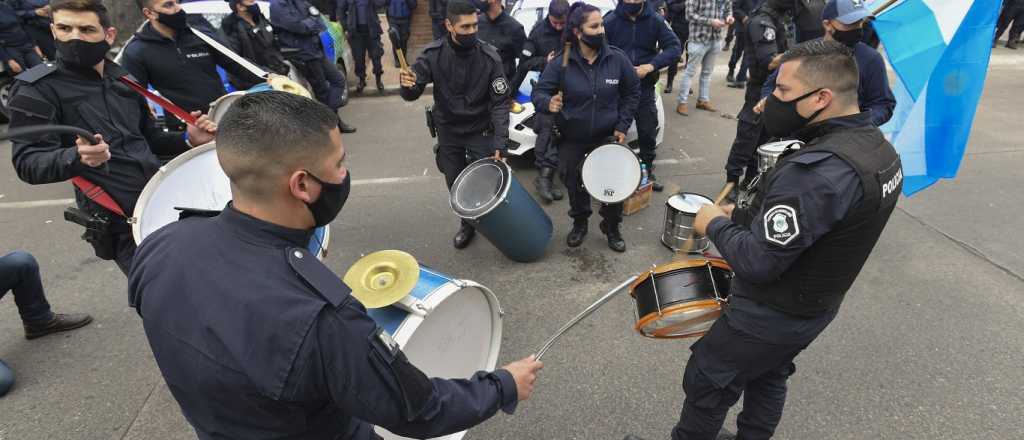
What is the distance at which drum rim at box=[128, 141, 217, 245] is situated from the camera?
2279 mm

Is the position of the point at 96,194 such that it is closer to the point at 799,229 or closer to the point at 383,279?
the point at 383,279

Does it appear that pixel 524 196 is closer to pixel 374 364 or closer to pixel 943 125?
pixel 374 364

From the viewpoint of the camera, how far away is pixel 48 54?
7824mm

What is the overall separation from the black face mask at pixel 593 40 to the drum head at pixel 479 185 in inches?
41.9

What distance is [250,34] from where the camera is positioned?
5.81 m

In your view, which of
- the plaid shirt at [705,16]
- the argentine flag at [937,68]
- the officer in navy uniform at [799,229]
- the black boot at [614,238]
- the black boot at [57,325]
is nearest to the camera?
the officer in navy uniform at [799,229]

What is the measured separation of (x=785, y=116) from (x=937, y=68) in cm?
268

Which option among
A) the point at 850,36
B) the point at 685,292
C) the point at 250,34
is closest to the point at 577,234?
the point at 685,292

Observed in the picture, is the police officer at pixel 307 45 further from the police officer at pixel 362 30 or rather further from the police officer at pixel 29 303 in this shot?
the police officer at pixel 29 303

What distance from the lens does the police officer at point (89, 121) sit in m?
2.49

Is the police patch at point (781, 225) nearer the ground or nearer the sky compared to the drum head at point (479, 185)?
nearer the sky

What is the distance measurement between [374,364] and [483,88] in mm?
3171

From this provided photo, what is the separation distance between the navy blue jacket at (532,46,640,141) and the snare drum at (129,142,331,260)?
6.78 ft

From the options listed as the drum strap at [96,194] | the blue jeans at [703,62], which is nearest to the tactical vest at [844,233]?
the drum strap at [96,194]
